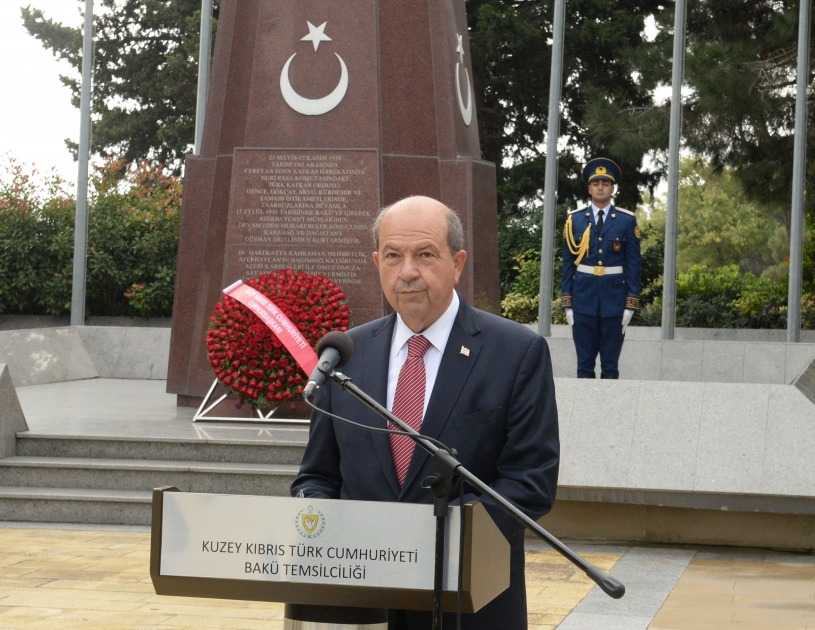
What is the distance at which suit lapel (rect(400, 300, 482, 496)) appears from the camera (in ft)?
7.88

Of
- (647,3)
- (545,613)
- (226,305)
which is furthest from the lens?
(647,3)

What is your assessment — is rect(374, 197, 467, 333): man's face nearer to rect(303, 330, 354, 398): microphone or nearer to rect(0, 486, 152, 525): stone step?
rect(303, 330, 354, 398): microphone

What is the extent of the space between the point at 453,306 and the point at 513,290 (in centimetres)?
2112

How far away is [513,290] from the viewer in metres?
23.6

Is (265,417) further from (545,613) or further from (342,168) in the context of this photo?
(545,613)

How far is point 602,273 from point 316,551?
26.0 feet

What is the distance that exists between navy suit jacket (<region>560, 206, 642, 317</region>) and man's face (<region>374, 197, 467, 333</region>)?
721 cm

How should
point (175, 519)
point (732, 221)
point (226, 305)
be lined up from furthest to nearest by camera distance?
point (732, 221) < point (226, 305) < point (175, 519)

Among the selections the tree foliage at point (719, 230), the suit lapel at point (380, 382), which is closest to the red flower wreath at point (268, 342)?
the suit lapel at point (380, 382)

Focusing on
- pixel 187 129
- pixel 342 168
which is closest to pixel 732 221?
pixel 187 129

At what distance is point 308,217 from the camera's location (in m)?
9.14

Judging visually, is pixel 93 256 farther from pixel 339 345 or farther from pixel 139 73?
pixel 339 345

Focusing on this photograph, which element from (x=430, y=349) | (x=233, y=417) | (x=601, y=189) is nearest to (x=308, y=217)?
(x=233, y=417)

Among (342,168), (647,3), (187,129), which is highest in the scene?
(647,3)
